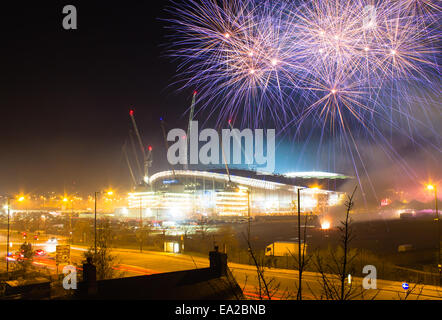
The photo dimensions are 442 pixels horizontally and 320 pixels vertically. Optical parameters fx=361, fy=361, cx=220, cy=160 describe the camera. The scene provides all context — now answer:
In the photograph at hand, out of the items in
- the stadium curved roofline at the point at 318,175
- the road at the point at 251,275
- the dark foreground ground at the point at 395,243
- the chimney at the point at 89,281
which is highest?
the stadium curved roofline at the point at 318,175

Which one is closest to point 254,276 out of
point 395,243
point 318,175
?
point 395,243

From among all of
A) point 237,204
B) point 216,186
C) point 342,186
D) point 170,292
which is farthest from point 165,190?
point 170,292

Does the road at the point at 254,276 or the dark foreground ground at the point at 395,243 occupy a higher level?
the road at the point at 254,276

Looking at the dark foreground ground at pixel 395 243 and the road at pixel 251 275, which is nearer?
the road at pixel 251 275

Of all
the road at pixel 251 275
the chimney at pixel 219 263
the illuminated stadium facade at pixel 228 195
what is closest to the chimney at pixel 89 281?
the road at pixel 251 275

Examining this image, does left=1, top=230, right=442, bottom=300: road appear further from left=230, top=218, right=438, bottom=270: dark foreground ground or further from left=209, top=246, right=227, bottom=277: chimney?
left=230, top=218, right=438, bottom=270: dark foreground ground

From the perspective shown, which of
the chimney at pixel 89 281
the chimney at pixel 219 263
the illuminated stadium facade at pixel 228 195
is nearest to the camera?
the chimney at pixel 89 281

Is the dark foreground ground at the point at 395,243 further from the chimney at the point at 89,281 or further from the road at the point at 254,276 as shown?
the chimney at the point at 89,281
